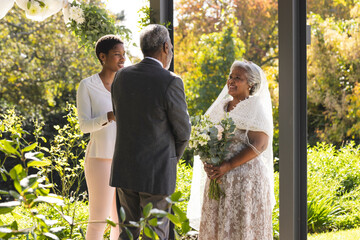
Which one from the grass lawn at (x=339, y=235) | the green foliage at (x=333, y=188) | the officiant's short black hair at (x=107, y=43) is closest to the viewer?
the officiant's short black hair at (x=107, y=43)

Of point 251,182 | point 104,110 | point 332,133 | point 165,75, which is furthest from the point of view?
point 332,133

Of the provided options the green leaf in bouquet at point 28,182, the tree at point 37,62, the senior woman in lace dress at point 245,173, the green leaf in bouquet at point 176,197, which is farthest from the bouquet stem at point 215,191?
the tree at point 37,62

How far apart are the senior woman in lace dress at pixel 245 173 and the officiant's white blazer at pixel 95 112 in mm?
679

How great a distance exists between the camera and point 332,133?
6.00 m

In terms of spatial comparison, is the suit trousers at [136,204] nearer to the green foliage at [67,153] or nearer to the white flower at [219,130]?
the white flower at [219,130]

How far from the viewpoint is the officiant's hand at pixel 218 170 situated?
9.16ft

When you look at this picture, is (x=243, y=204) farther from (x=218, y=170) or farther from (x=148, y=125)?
(x=148, y=125)

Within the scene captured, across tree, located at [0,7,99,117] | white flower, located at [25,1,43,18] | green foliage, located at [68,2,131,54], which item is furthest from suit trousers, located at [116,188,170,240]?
tree, located at [0,7,99,117]

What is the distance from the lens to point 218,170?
2795 mm

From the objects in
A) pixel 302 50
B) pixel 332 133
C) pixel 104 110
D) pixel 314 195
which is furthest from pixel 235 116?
pixel 332 133

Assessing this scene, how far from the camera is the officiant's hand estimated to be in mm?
2791

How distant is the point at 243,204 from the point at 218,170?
235 millimetres

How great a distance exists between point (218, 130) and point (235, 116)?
13cm

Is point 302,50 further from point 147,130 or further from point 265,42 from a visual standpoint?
point 265,42
